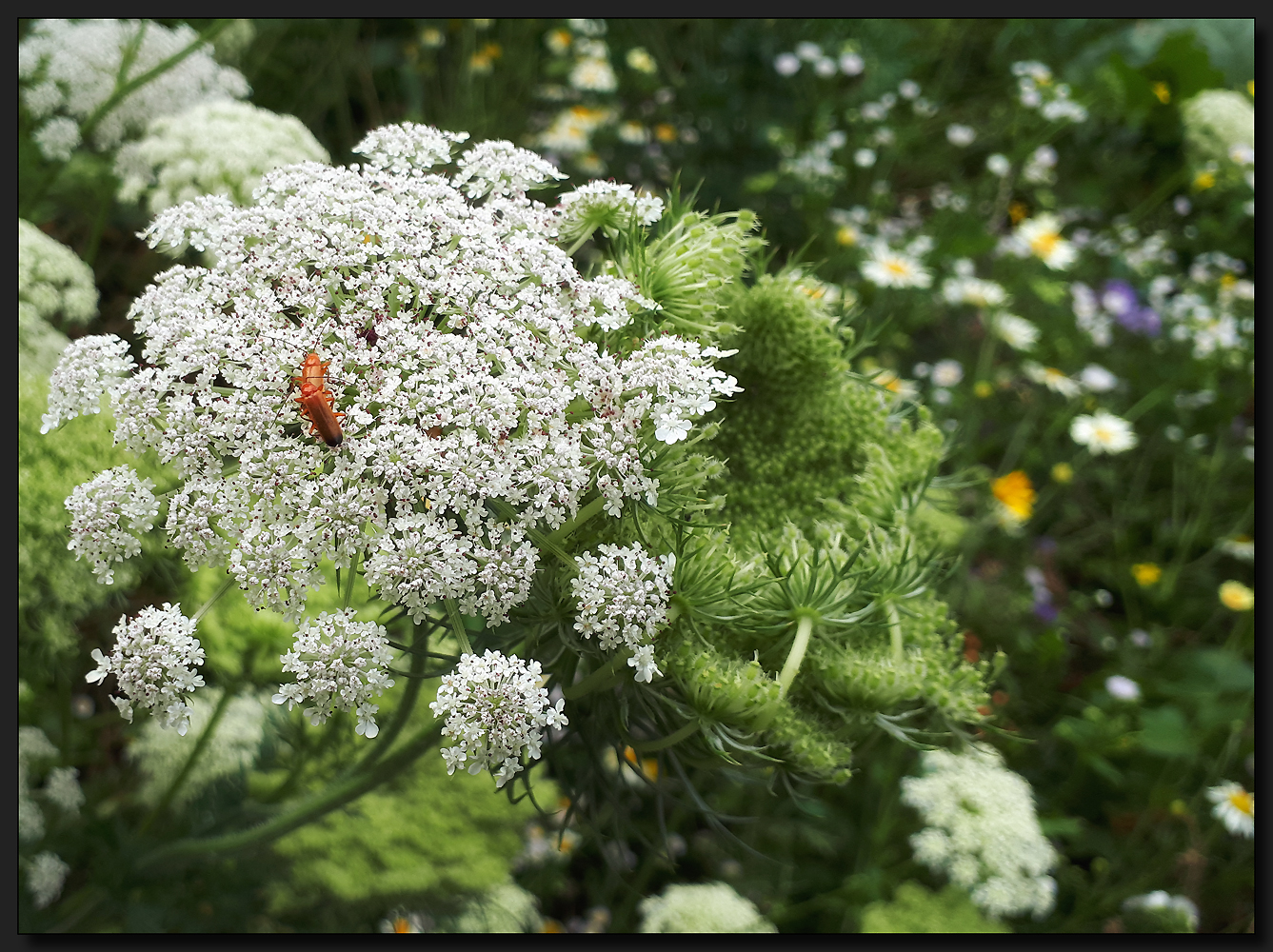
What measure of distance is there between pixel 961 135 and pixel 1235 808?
140 inches

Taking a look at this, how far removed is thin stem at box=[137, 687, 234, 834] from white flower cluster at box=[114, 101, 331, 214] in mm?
1404

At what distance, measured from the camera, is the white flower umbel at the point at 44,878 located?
8.92 feet

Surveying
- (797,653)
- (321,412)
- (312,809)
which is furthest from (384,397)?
(312,809)

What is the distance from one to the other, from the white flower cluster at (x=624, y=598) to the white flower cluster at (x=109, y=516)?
77 centimetres

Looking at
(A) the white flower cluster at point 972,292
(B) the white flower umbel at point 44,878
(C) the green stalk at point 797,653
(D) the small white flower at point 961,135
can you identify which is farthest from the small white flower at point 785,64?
(B) the white flower umbel at point 44,878

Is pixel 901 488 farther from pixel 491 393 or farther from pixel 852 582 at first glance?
pixel 491 393

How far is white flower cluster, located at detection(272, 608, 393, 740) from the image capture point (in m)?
1.46

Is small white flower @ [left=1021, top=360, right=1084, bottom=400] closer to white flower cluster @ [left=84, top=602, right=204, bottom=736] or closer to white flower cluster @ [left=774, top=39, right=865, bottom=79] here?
white flower cluster @ [left=774, top=39, right=865, bottom=79]

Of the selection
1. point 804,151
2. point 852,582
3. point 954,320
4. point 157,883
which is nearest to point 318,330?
point 852,582

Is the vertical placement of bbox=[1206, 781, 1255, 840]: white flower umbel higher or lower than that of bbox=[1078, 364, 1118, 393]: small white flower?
lower

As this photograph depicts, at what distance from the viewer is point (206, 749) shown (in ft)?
9.69

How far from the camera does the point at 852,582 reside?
1.93m

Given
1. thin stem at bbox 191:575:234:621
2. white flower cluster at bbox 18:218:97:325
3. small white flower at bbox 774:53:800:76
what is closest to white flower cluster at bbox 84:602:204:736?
thin stem at bbox 191:575:234:621

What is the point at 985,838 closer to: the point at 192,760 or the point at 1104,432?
the point at 1104,432
